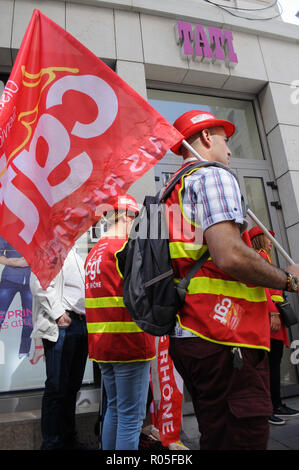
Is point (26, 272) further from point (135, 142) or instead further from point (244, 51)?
point (244, 51)

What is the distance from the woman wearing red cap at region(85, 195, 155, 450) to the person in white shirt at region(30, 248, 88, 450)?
60cm

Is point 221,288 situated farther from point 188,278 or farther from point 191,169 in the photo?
point 191,169

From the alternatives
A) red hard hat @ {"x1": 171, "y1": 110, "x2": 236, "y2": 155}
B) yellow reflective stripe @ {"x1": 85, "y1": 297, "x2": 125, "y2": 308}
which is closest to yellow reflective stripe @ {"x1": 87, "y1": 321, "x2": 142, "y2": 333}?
yellow reflective stripe @ {"x1": 85, "y1": 297, "x2": 125, "y2": 308}

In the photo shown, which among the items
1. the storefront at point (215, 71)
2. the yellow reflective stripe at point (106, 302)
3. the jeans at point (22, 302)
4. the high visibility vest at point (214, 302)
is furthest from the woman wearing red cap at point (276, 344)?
the jeans at point (22, 302)

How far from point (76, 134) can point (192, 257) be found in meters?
1.19

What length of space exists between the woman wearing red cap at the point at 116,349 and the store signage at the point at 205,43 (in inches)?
160

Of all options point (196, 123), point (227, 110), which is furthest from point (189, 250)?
point (227, 110)

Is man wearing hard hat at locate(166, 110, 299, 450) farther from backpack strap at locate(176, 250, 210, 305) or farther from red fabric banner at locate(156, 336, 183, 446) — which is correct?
red fabric banner at locate(156, 336, 183, 446)

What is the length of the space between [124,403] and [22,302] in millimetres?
2279

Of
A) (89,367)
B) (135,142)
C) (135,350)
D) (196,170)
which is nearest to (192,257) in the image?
(196,170)

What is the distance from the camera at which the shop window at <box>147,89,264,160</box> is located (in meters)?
5.46

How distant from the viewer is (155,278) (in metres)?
1.48

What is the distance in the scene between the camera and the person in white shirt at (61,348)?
273 centimetres

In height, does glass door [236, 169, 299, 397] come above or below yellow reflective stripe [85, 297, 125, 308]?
above
